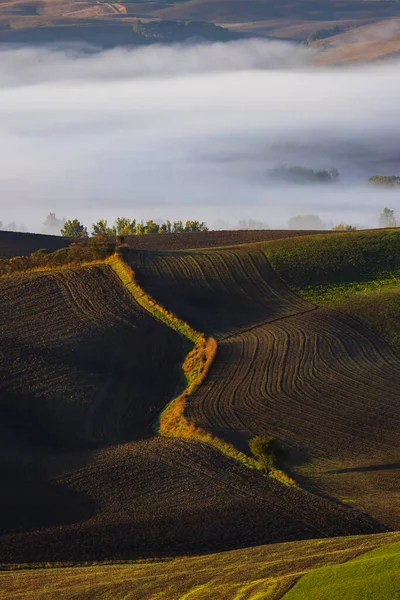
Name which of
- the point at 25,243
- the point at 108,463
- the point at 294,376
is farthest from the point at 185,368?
the point at 25,243

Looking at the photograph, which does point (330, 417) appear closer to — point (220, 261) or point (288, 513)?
point (288, 513)

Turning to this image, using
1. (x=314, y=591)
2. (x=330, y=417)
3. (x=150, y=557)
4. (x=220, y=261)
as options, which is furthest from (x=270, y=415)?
(x=220, y=261)

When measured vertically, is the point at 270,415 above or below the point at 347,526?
above

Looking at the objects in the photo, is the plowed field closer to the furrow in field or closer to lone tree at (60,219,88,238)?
the furrow in field

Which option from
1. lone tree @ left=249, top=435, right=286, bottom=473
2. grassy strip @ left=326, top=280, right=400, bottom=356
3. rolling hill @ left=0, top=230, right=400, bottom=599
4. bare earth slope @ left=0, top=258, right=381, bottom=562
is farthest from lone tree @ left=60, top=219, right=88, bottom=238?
lone tree @ left=249, top=435, right=286, bottom=473

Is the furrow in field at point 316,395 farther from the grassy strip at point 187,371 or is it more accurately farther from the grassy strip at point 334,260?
the grassy strip at point 334,260

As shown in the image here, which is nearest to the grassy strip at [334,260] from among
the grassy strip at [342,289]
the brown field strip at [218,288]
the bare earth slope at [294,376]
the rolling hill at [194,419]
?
the grassy strip at [342,289]
